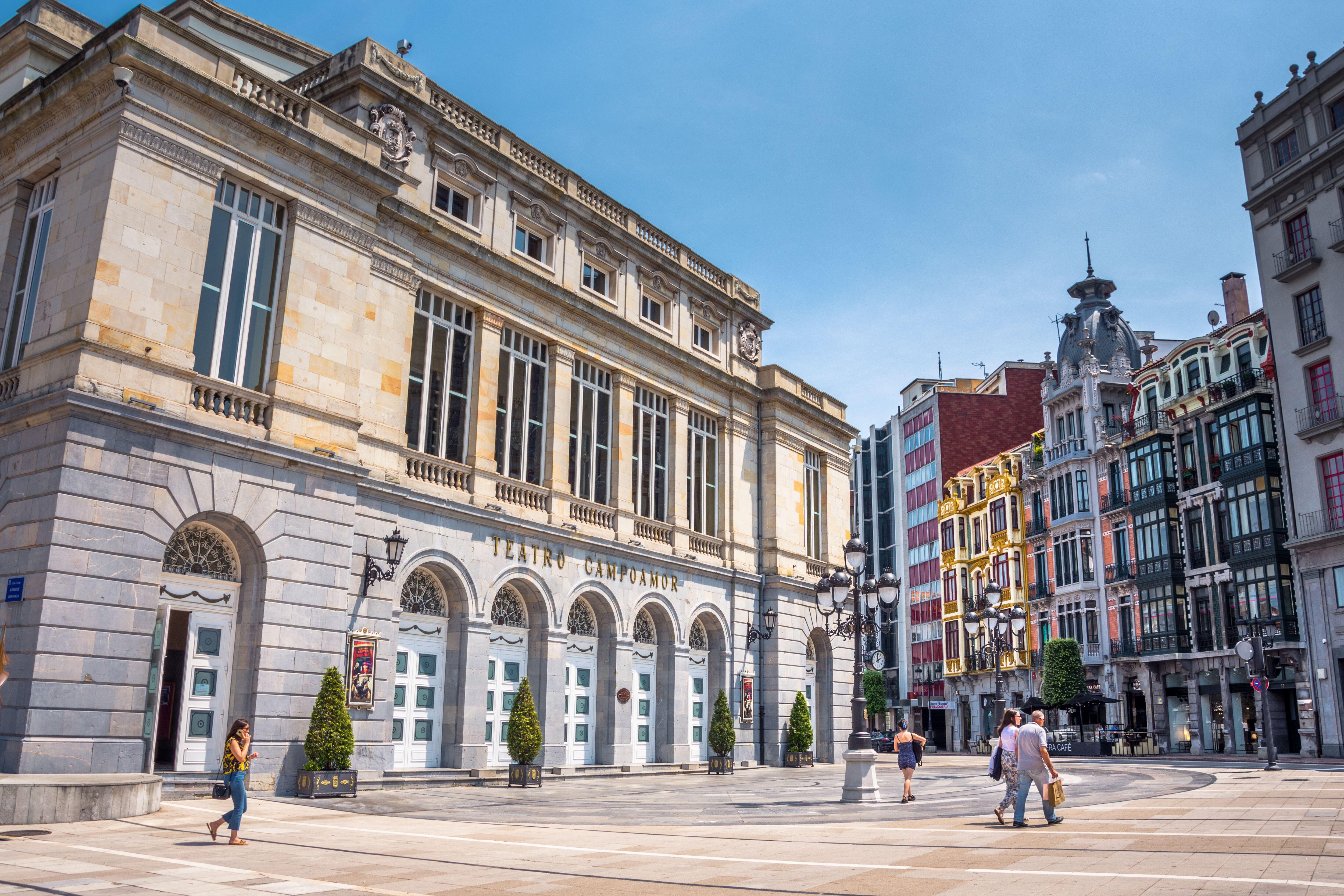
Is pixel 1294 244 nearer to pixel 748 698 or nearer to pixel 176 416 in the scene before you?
pixel 748 698

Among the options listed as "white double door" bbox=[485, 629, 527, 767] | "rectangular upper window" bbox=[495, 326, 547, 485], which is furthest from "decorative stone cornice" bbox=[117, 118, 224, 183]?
"white double door" bbox=[485, 629, 527, 767]

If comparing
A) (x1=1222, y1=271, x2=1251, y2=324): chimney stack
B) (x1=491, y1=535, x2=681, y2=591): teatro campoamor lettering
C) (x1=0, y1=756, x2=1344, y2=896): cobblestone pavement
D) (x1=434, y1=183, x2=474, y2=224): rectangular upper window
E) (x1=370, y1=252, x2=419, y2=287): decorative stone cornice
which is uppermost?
(x1=1222, y1=271, x2=1251, y2=324): chimney stack

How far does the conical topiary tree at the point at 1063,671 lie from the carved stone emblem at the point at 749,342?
3065 cm

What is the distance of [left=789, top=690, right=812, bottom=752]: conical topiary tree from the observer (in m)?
33.9

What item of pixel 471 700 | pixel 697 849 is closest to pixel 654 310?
pixel 471 700

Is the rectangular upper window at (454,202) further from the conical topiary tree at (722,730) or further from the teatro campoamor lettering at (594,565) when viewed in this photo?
the conical topiary tree at (722,730)

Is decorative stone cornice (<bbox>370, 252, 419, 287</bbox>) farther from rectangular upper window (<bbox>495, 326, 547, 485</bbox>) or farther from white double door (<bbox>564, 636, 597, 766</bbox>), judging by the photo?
white double door (<bbox>564, 636, 597, 766</bbox>)

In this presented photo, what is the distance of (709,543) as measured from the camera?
33250 millimetres

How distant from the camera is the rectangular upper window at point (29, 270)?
61.0 ft

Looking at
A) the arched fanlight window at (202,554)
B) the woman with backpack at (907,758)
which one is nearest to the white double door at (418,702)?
the arched fanlight window at (202,554)

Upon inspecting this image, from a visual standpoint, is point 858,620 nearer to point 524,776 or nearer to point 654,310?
point 524,776

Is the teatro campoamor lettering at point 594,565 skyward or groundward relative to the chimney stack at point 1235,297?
groundward

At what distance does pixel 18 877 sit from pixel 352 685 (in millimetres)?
11130

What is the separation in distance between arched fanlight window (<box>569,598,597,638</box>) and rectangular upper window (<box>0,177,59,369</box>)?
1433 cm
